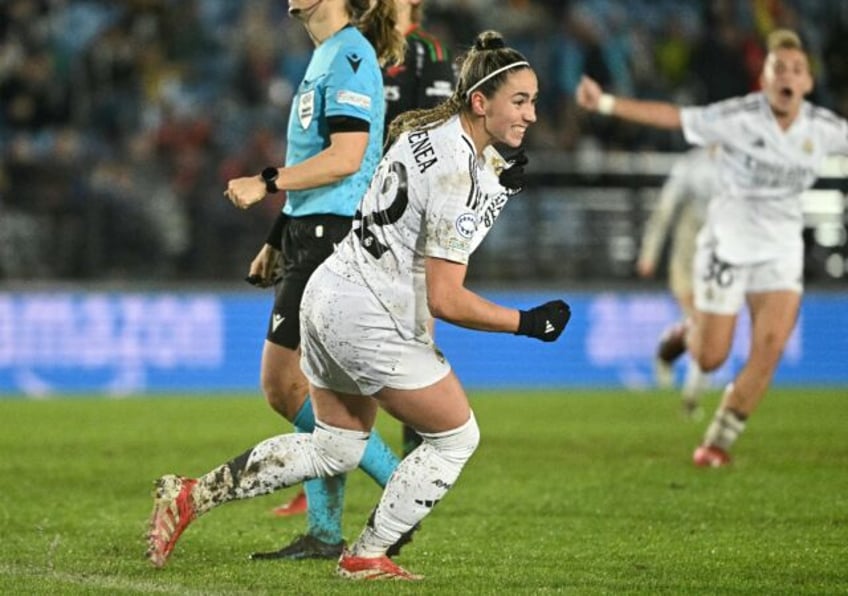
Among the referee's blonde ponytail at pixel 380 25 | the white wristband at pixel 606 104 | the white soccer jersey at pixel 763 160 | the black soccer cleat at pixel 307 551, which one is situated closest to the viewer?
the black soccer cleat at pixel 307 551

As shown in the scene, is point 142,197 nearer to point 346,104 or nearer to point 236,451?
point 236,451

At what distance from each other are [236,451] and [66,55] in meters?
9.02

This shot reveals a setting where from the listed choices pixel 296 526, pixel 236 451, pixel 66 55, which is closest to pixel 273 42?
pixel 66 55

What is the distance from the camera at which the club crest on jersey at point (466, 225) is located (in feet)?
19.4

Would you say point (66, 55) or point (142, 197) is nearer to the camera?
point (142, 197)

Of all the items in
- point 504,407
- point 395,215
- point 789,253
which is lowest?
point 504,407

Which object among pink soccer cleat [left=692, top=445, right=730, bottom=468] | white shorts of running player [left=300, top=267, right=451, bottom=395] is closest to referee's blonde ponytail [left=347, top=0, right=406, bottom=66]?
white shorts of running player [left=300, top=267, right=451, bottom=395]

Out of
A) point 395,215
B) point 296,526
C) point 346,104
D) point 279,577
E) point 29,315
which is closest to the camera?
point 395,215

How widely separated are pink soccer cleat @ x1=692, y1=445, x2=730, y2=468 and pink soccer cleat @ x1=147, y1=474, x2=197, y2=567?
4.89 meters

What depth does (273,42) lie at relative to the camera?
1986cm

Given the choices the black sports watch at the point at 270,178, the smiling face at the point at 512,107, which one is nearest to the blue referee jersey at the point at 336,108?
the black sports watch at the point at 270,178

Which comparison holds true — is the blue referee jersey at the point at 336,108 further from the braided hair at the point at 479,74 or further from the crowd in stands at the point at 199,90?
the crowd in stands at the point at 199,90

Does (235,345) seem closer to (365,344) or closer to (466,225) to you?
(365,344)

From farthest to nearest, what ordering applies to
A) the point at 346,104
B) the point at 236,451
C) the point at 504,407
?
the point at 504,407 → the point at 236,451 → the point at 346,104
